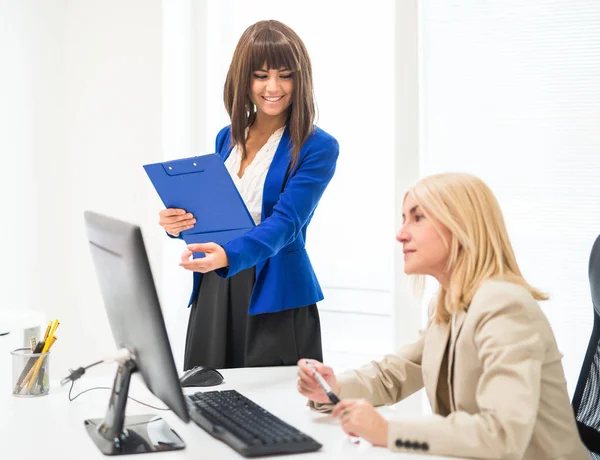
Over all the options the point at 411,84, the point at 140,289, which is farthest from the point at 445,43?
the point at 140,289

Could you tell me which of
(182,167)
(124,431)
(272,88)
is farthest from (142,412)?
(272,88)

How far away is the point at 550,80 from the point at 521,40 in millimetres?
174

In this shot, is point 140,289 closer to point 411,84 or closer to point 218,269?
point 218,269

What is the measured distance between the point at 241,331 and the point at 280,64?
0.72 meters

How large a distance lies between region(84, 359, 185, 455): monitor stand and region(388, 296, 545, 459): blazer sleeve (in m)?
0.40

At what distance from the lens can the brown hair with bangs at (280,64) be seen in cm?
197

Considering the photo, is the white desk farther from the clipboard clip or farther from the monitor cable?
the clipboard clip

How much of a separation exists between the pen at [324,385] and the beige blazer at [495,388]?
0.24ft

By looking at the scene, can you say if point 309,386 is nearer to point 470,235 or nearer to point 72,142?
point 470,235

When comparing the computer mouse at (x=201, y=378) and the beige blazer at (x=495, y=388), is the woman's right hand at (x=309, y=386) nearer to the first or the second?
the beige blazer at (x=495, y=388)

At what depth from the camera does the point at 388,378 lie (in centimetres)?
156

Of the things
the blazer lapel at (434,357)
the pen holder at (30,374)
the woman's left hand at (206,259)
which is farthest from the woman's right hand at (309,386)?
the pen holder at (30,374)

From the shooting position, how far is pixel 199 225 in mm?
1903

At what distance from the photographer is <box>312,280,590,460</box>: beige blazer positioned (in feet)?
3.83
